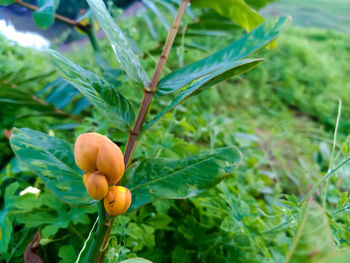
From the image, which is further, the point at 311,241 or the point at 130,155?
the point at 130,155

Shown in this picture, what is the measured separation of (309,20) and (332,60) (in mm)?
720

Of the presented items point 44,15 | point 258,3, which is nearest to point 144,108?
point 44,15

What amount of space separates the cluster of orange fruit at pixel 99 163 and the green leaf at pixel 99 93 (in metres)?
0.08

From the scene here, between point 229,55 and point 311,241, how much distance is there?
0.74 ft

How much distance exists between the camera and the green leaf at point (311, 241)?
16cm

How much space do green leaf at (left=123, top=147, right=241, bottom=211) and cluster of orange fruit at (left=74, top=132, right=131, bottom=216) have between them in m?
0.06

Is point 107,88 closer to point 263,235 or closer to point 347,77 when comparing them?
point 263,235

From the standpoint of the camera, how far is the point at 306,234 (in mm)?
166

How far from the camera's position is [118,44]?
316mm

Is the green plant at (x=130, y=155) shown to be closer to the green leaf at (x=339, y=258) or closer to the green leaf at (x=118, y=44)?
the green leaf at (x=118, y=44)

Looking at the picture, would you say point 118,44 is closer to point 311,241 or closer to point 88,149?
point 88,149

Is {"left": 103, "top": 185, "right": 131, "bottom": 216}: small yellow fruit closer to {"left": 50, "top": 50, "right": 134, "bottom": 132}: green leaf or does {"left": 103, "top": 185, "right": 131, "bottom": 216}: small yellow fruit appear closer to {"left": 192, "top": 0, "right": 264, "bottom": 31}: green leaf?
{"left": 50, "top": 50, "right": 134, "bottom": 132}: green leaf

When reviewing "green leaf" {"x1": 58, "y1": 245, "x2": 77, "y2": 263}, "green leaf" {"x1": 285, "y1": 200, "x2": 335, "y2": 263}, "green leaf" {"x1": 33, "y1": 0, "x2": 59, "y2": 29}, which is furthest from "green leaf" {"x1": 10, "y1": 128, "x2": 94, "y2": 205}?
"green leaf" {"x1": 33, "y1": 0, "x2": 59, "y2": 29}

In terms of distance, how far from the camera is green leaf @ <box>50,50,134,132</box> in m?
0.28
